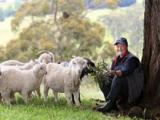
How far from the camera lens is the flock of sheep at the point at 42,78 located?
11000mm

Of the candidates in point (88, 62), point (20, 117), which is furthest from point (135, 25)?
point (20, 117)

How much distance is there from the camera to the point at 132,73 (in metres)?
10.3

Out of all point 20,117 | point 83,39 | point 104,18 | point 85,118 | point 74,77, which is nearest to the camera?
point 20,117

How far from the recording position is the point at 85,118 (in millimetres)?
9430

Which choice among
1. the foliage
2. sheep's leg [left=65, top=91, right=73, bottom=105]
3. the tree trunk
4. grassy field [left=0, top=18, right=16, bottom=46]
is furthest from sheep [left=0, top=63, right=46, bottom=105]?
grassy field [left=0, top=18, right=16, bottom=46]

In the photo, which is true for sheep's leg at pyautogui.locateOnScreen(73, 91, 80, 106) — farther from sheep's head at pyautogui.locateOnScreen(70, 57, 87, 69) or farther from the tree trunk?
the tree trunk

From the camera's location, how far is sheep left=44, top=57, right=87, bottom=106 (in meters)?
11.0

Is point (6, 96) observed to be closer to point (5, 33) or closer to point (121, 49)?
point (121, 49)

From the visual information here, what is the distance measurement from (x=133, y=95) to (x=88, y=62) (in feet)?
4.49

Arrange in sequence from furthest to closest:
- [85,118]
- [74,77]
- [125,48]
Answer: [74,77] < [125,48] < [85,118]

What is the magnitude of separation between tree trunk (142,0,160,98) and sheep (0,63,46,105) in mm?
2337

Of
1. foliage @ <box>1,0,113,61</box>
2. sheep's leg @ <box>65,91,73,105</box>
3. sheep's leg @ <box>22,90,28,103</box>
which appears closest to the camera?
sheep's leg @ <box>22,90,28,103</box>

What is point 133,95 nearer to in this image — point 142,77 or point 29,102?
point 142,77

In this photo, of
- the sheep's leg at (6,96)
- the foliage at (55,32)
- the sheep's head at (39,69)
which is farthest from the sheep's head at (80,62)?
the foliage at (55,32)
